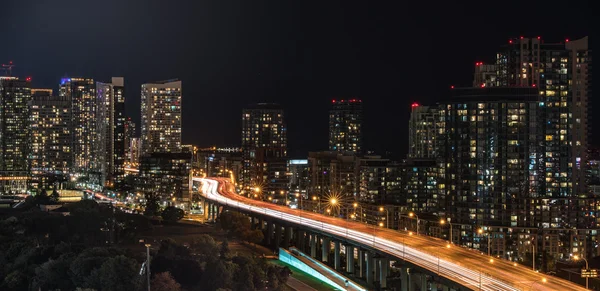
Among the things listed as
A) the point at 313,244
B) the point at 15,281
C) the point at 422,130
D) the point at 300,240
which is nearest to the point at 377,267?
the point at 313,244

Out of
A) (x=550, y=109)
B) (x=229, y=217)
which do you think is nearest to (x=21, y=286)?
(x=229, y=217)

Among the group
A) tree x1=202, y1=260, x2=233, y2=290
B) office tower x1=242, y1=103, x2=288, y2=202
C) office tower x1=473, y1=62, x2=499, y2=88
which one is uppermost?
office tower x1=473, y1=62, x2=499, y2=88

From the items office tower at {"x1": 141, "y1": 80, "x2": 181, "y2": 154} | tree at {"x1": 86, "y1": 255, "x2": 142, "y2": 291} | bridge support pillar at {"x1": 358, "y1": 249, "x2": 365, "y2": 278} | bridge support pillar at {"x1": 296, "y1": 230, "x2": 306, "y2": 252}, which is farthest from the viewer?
Result: office tower at {"x1": 141, "y1": 80, "x2": 181, "y2": 154}

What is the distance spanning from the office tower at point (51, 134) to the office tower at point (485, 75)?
248 feet

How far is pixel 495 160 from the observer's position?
70.7 metres

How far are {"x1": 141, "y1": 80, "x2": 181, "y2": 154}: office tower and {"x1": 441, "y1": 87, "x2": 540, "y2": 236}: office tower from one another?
85.5 metres

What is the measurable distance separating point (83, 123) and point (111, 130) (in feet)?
32.5

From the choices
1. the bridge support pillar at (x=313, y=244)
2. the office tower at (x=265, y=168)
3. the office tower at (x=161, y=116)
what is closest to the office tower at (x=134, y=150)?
the office tower at (x=161, y=116)

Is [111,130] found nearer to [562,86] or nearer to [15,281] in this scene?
[562,86]

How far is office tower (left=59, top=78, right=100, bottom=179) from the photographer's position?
140000 millimetres

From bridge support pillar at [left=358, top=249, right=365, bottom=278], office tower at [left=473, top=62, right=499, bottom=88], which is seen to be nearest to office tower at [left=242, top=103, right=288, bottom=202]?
office tower at [left=473, top=62, right=499, bottom=88]

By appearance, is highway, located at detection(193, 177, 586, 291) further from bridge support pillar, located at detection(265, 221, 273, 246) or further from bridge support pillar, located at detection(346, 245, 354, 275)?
bridge support pillar, located at detection(265, 221, 273, 246)

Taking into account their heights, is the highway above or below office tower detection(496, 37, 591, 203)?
below

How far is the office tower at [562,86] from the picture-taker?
75.7 m
